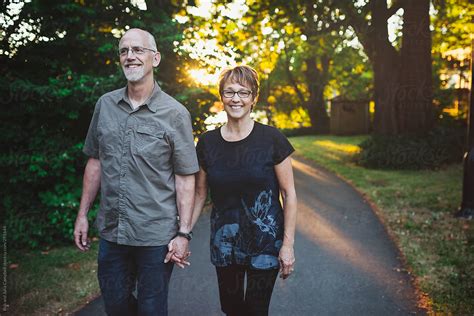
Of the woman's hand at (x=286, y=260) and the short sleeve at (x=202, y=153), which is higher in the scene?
the short sleeve at (x=202, y=153)

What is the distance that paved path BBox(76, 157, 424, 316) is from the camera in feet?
13.4

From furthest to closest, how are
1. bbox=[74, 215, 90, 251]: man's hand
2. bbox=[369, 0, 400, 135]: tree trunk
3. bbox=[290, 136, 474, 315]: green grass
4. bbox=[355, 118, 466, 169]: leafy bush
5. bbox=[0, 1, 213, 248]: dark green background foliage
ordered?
bbox=[369, 0, 400, 135]: tree trunk → bbox=[355, 118, 466, 169]: leafy bush → bbox=[0, 1, 213, 248]: dark green background foliage → bbox=[290, 136, 474, 315]: green grass → bbox=[74, 215, 90, 251]: man's hand

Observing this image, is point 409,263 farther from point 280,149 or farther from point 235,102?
point 235,102

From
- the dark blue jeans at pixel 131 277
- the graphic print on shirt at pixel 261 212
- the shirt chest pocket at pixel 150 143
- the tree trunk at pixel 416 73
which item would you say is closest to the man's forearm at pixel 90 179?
the dark blue jeans at pixel 131 277

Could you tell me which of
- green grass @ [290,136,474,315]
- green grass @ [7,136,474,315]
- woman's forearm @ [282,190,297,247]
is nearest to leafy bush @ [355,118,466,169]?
green grass @ [290,136,474,315]

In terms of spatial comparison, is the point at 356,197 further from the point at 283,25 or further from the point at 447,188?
the point at 283,25

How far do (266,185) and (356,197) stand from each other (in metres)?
7.29

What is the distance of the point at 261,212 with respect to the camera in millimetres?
2723

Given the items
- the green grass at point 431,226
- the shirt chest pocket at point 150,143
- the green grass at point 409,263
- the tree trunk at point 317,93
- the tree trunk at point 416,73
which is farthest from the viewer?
the tree trunk at point 317,93

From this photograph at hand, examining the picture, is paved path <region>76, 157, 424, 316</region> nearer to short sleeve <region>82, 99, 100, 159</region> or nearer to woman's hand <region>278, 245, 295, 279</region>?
woman's hand <region>278, 245, 295, 279</region>

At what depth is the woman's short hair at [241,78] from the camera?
8.86 ft

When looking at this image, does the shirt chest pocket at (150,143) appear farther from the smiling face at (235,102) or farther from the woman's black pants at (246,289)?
the woman's black pants at (246,289)

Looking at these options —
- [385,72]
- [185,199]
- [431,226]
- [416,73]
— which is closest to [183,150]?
[185,199]

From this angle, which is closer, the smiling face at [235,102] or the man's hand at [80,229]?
the smiling face at [235,102]
